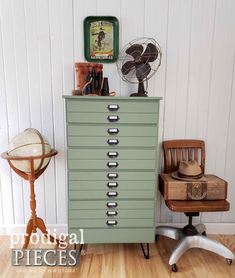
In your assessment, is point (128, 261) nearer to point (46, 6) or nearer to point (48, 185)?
point (48, 185)

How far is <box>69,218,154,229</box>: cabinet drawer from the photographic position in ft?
6.07

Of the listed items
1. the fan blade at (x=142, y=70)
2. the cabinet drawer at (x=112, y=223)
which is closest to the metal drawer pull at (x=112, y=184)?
the cabinet drawer at (x=112, y=223)

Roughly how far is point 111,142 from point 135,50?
2.49 feet

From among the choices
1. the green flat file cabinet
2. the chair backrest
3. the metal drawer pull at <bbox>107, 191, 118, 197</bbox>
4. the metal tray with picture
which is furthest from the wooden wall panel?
the metal drawer pull at <bbox>107, 191, 118, 197</bbox>

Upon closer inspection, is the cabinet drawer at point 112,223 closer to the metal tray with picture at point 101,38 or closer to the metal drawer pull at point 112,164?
the metal drawer pull at point 112,164

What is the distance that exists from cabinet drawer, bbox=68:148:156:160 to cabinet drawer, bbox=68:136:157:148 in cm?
4

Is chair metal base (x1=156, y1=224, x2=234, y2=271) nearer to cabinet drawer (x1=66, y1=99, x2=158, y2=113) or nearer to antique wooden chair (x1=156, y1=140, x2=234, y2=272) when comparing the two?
antique wooden chair (x1=156, y1=140, x2=234, y2=272)

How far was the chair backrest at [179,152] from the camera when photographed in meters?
2.14

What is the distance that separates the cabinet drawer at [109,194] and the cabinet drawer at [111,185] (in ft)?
0.08

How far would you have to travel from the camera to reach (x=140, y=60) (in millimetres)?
1900

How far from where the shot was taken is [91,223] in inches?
73.0

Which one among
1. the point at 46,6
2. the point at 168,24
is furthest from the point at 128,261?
the point at 46,6

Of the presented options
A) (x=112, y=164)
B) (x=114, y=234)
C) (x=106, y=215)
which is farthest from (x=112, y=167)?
(x=114, y=234)

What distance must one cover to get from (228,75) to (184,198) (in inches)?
45.1
